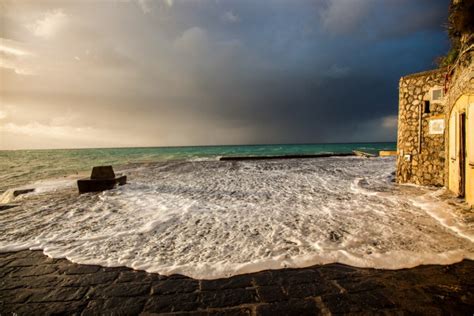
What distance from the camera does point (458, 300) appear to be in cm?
247

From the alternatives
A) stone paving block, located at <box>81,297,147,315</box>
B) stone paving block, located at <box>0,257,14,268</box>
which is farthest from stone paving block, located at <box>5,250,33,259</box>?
stone paving block, located at <box>81,297,147,315</box>

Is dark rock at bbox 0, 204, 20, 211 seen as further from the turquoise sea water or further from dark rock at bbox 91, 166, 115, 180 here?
the turquoise sea water

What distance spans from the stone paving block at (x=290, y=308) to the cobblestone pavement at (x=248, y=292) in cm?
1

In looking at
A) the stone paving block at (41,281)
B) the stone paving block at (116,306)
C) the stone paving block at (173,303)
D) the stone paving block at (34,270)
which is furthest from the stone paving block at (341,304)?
the stone paving block at (34,270)

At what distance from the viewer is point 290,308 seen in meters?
2.46

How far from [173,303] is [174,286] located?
1.15 feet

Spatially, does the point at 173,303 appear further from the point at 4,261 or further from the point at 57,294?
the point at 4,261

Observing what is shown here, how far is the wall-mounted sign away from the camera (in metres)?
8.56

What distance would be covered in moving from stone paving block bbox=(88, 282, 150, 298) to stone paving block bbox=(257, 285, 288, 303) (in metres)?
1.41

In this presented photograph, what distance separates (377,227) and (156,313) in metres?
4.62

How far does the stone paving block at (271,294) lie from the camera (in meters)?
2.62

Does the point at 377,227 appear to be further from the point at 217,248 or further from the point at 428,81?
the point at 428,81

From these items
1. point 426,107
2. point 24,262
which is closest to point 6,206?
point 24,262

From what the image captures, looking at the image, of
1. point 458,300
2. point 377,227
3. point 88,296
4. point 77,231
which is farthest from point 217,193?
point 458,300
